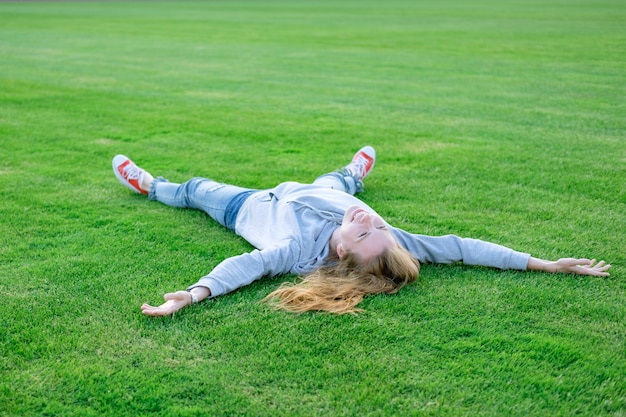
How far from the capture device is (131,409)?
2.79m

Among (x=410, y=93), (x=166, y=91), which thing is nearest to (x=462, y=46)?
(x=410, y=93)

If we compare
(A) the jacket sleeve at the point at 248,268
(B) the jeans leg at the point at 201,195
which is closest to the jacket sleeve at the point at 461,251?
(A) the jacket sleeve at the point at 248,268

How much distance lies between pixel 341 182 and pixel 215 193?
0.97m

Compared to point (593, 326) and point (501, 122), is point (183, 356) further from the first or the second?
point (501, 122)

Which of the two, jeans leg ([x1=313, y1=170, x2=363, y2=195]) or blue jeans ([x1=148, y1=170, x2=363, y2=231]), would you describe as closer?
blue jeans ([x1=148, y1=170, x2=363, y2=231])

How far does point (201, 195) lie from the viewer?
5.06 metres

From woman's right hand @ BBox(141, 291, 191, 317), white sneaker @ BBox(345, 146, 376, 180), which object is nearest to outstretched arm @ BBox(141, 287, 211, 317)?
woman's right hand @ BBox(141, 291, 191, 317)

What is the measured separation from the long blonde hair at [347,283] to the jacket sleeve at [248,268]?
148 millimetres

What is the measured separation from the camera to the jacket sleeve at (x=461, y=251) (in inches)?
158

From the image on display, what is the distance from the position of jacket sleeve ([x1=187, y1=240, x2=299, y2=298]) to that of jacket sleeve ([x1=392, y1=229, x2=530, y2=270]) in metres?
0.65

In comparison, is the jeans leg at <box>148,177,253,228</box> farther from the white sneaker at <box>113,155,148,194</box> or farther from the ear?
the ear

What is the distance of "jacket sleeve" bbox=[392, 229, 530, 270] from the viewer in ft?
13.2

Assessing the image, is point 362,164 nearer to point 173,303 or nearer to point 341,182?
point 341,182

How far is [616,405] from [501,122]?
5.42 metres
